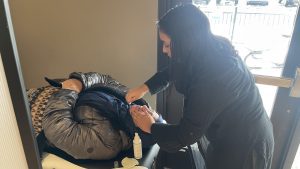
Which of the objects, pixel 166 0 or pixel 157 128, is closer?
pixel 157 128

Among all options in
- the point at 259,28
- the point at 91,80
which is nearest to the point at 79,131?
the point at 91,80

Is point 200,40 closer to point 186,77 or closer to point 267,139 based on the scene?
point 186,77

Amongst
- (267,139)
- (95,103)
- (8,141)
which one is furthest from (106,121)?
(267,139)

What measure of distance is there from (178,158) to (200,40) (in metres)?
1.05

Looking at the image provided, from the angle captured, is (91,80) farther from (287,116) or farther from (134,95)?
(287,116)

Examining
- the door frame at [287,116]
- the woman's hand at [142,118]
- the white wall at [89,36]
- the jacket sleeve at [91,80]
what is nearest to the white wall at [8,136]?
the woman's hand at [142,118]

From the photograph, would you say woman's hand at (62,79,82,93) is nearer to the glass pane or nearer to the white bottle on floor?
the white bottle on floor

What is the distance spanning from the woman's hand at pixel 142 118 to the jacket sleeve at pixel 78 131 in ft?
0.36

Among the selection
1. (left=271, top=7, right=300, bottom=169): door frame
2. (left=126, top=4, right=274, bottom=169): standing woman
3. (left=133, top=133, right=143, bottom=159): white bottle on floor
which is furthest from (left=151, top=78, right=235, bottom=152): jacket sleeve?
(left=271, top=7, right=300, bottom=169): door frame

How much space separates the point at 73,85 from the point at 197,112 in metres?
0.67

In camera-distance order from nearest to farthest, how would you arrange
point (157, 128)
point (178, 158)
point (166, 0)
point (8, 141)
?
point (8, 141) → point (157, 128) → point (166, 0) → point (178, 158)

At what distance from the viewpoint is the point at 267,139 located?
1.04m

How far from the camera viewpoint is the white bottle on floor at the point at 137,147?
113cm

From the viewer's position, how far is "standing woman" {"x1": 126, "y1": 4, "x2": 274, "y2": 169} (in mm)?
878
